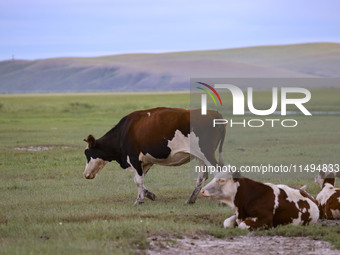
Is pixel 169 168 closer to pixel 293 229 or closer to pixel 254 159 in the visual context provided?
pixel 254 159

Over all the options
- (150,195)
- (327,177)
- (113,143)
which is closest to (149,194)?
(150,195)

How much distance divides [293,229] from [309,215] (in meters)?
0.56

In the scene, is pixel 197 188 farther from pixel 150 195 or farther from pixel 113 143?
pixel 113 143

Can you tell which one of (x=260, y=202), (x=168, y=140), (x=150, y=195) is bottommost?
(x=150, y=195)

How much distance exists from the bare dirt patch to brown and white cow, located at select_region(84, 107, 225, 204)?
365cm

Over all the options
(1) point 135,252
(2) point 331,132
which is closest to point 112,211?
(1) point 135,252

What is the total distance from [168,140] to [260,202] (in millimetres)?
3635

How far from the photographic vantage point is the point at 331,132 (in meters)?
33.9

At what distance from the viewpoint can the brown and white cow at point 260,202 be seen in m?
11.1

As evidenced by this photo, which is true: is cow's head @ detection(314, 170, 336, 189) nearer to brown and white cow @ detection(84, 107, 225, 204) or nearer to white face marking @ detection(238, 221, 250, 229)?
brown and white cow @ detection(84, 107, 225, 204)

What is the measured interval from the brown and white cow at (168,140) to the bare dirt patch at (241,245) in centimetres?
365

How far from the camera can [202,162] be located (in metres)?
14.5

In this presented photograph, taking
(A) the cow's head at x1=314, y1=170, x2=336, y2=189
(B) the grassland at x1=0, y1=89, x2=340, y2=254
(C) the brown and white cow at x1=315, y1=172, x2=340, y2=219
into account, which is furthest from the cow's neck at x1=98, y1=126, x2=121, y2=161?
(C) the brown and white cow at x1=315, y1=172, x2=340, y2=219

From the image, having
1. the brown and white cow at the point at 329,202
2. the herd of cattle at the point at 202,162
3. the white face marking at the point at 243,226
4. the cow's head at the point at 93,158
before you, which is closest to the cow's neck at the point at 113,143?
the herd of cattle at the point at 202,162
